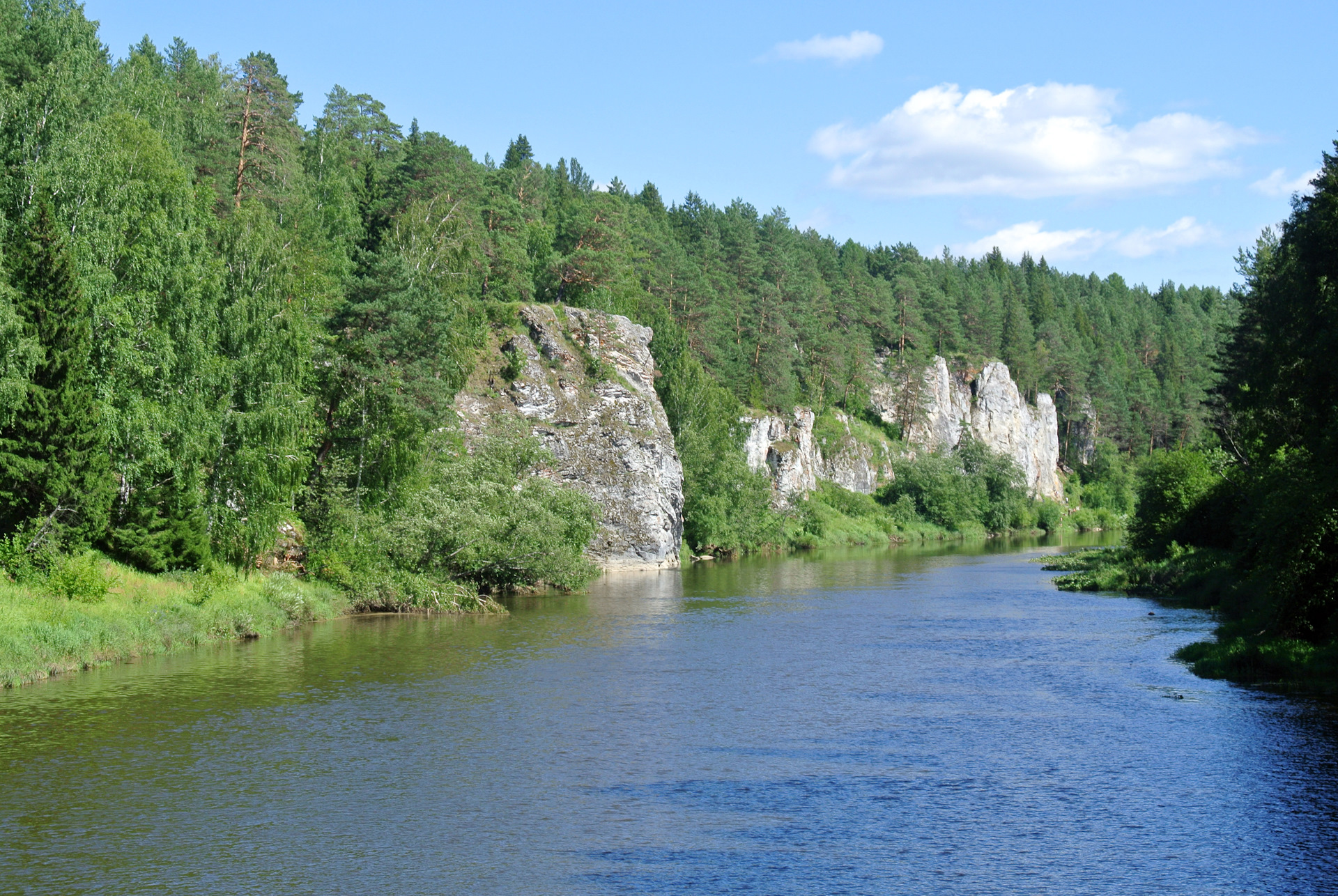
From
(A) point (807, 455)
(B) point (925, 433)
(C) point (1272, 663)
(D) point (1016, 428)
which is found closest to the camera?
(C) point (1272, 663)

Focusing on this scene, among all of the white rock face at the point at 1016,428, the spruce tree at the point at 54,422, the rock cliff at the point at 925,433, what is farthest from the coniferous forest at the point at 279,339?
the white rock face at the point at 1016,428

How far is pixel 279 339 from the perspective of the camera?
1481 inches

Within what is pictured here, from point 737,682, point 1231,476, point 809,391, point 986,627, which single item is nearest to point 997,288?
point 809,391

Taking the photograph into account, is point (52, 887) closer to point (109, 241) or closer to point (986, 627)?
point (109, 241)

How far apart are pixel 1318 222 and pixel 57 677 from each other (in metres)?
32.7

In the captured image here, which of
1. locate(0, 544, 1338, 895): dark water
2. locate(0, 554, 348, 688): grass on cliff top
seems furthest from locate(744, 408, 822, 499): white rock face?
locate(0, 544, 1338, 895): dark water

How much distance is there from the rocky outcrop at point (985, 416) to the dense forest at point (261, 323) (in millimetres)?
34168

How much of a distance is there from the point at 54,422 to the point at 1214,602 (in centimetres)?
4119

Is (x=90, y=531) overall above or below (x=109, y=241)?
below

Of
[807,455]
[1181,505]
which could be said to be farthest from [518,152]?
[1181,505]

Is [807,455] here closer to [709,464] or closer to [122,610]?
[709,464]

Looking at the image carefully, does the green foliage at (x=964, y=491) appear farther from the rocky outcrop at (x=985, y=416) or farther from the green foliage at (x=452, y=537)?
the green foliage at (x=452, y=537)

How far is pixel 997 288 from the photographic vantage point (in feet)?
476

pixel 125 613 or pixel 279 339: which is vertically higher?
pixel 279 339
